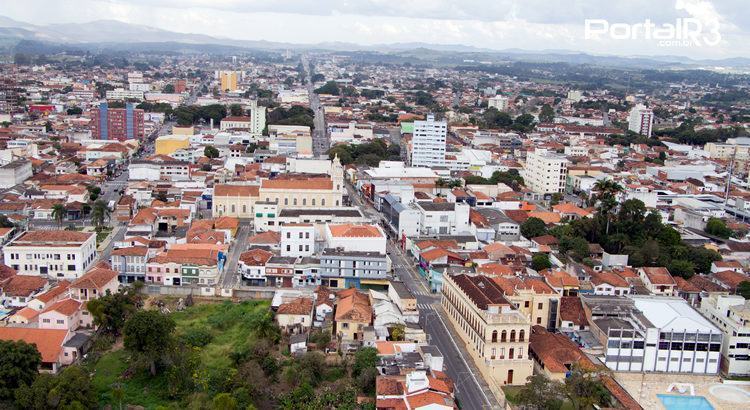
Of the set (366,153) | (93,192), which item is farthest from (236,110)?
(93,192)

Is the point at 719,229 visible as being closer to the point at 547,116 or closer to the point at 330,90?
the point at 547,116

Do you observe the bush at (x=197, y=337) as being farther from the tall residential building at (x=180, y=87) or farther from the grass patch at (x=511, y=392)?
the tall residential building at (x=180, y=87)

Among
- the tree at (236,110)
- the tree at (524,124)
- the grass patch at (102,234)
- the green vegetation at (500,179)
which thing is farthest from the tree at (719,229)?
the tree at (236,110)

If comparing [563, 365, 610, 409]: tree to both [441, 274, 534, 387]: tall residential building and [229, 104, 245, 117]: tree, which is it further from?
[229, 104, 245, 117]: tree

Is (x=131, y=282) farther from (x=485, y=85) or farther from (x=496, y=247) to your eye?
(x=485, y=85)

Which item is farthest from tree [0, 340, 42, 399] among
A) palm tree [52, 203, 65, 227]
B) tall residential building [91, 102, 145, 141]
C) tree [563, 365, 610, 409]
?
tall residential building [91, 102, 145, 141]

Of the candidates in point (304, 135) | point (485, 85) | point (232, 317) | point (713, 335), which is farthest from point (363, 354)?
point (485, 85)
